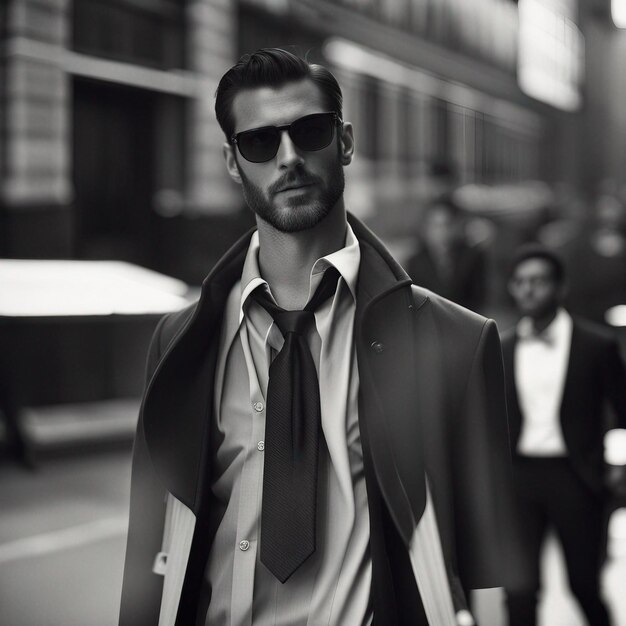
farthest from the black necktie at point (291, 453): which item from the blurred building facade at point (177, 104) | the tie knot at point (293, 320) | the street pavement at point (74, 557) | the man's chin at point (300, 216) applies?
the blurred building facade at point (177, 104)

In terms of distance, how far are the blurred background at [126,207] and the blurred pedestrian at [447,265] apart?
23 centimetres

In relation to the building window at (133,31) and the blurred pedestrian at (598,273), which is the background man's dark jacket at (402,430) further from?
the building window at (133,31)

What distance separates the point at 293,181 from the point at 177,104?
9014 mm

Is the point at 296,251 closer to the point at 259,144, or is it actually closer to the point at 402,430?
the point at 259,144

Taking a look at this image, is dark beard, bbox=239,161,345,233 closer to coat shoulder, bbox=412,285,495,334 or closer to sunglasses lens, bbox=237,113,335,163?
sunglasses lens, bbox=237,113,335,163

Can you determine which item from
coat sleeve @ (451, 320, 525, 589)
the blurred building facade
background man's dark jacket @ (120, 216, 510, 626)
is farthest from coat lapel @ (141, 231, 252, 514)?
the blurred building facade

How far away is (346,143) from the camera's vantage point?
209cm

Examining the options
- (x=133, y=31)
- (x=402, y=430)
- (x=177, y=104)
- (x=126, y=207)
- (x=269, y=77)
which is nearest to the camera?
(x=402, y=430)

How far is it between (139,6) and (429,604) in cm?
860

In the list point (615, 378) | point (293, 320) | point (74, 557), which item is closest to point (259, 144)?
point (293, 320)

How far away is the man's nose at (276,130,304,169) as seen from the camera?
6.33 ft

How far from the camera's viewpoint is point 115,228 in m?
9.69

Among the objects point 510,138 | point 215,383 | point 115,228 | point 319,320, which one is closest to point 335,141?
point 319,320

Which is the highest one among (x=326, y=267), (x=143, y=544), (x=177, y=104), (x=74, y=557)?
(x=177, y=104)
